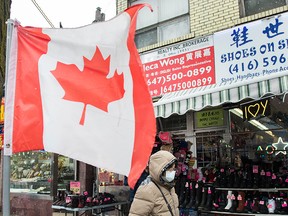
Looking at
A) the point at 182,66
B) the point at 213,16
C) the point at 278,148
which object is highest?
the point at 213,16

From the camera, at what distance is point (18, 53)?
2.95m

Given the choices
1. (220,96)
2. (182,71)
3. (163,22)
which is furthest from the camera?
(163,22)

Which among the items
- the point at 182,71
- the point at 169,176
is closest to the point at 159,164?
the point at 169,176

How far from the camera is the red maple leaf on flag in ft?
10.2

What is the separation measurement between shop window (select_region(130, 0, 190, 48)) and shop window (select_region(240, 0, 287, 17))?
1.45 m

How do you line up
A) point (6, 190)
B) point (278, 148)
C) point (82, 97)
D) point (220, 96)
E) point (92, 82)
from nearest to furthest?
1. point (6, 190)
2. point (82, 97)
3. point (92, 82)
4. point (220, 96)
5. point (278, 148)

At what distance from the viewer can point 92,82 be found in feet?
10.6

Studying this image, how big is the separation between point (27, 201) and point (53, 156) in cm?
165

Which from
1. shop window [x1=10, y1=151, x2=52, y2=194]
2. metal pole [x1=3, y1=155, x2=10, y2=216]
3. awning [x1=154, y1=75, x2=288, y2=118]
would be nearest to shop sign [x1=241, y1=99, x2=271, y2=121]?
awning [x1=154, y1=75, x2=288, y2=118]

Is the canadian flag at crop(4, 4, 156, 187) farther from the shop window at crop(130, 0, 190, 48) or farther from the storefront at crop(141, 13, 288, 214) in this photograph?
the shop window at crop(130, 0, 190, 48)

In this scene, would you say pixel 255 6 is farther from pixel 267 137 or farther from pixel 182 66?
pixel 267 137

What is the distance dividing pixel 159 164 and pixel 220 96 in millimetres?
2334

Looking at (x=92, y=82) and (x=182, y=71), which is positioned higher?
(x=182, y=71)

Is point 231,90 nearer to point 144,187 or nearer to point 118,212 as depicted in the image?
point 144,187
